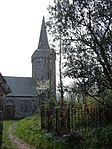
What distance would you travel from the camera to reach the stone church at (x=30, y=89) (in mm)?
57688

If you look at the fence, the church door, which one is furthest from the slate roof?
the fence

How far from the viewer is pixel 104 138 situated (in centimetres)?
1355

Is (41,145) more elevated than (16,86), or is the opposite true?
(16,86)

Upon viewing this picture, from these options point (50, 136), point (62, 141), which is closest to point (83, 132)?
point (62, 141)

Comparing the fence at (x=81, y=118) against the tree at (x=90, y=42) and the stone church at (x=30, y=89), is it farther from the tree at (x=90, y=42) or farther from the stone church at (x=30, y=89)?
the stone church at (x=30, y=89)

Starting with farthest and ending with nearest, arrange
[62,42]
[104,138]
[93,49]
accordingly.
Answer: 1. [62,42]
2. [93,49]
3. [104,138]

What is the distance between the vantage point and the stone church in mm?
57688

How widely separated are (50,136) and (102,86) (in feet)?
14.3

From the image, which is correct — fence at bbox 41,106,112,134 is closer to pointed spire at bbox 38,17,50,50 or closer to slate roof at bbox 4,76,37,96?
slate roof at bbox 4,76,37,96

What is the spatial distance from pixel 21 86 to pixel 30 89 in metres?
2.00

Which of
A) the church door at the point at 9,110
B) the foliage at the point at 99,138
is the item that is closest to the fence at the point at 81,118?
the foliage at the point at 99,138

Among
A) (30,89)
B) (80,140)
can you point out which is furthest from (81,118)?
(30,89)

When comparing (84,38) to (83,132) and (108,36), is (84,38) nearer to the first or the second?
(108,36)

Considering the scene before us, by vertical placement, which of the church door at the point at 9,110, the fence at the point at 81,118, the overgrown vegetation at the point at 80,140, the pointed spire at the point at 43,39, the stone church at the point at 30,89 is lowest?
the overgrown vegetation at the point at 80,140
